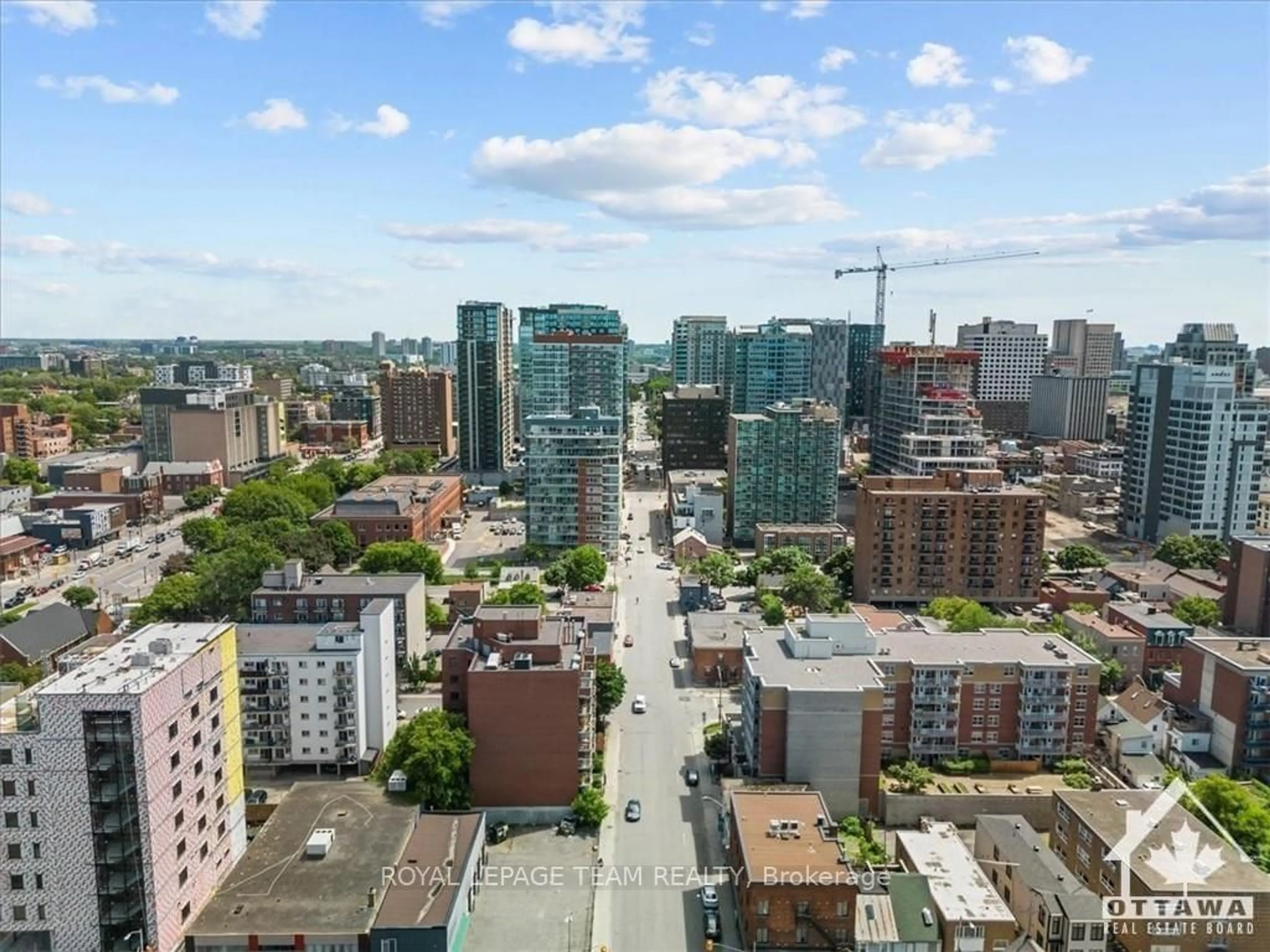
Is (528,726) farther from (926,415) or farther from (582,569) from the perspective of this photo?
(926,415)

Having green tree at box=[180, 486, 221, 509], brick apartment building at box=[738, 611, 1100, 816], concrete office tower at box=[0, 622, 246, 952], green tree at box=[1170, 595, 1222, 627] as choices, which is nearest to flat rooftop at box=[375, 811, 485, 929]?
concrete office tower at box=[0, 622, 246, 952]

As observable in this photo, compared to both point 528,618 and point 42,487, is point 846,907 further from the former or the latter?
point 42,487

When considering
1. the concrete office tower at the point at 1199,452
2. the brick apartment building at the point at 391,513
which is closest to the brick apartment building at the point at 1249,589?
the concrete office tower at the point at 1199,452

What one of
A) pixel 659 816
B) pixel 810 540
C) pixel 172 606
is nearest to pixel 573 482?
pixel 810 540

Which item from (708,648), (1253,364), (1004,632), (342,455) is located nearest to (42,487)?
(342,455)

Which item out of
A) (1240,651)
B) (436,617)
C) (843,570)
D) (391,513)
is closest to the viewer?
(1240,651)

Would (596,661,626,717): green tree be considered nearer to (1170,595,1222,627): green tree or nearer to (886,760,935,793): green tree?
(886,760,935,793): green tree

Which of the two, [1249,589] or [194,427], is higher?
[194,427]
